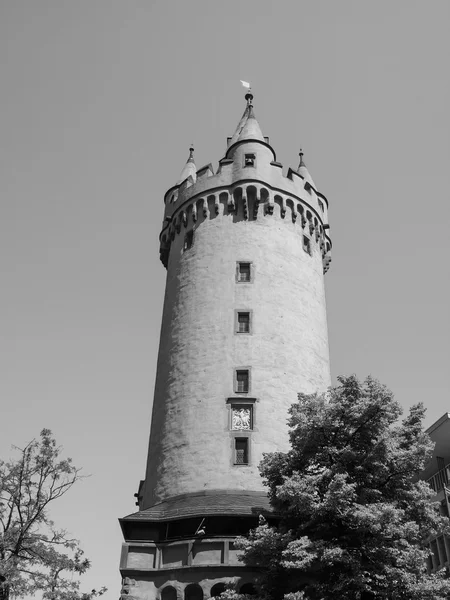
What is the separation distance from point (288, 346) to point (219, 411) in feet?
15.8

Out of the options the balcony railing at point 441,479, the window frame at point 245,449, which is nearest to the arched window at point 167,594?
the window frame at point 245,449

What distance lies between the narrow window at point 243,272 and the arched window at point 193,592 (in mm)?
14503

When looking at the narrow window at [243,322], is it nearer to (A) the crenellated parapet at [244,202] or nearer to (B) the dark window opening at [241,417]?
(B) the dark window opening at [241,417]

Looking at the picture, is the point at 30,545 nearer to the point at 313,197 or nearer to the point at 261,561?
the point at 261,561

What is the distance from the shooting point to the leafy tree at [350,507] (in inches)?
766

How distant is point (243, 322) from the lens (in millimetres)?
32656

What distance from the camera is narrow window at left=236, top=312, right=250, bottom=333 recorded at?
32344 millimetres

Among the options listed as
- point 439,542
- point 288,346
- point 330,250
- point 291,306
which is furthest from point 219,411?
point 330,250

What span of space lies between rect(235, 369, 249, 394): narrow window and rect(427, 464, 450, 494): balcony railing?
1030cm

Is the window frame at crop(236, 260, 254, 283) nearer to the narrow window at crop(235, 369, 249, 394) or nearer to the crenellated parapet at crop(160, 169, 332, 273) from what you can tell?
the crenellated parapet at crop(160, 169, 332, 273)

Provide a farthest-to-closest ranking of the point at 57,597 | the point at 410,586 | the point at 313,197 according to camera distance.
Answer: the point at 313,197 < the point at 57,597 < the point at 410,586

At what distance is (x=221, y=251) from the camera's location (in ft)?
114

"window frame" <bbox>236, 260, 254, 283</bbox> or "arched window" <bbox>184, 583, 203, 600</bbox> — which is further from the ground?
"window frame" <bbox>236, 260, 254, 283</bbox>

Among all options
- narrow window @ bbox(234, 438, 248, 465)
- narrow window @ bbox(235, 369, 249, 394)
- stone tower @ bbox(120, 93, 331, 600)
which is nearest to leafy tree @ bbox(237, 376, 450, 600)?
stone tower @ bbox(120, 93, 331, 600)
